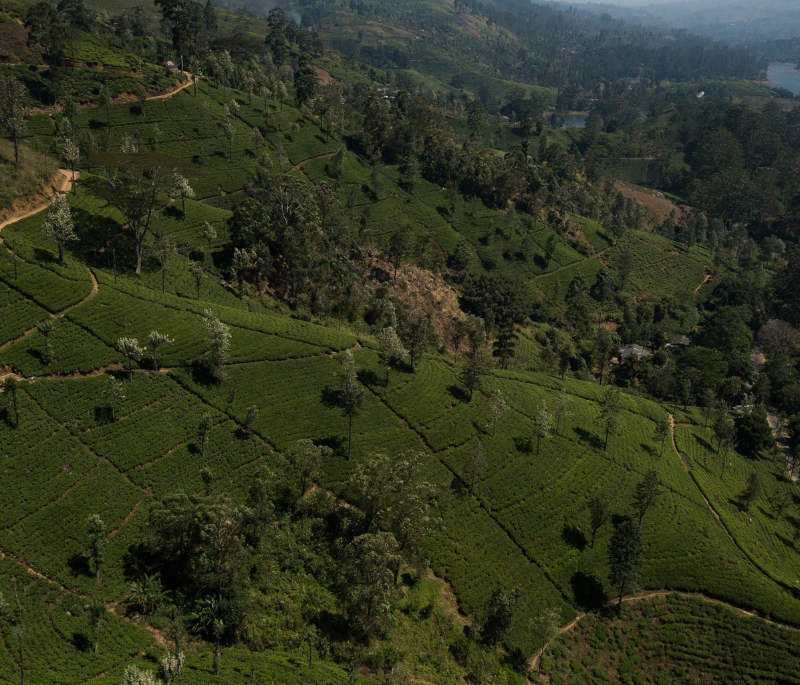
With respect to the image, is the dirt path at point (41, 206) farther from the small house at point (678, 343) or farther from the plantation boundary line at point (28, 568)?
the small house at point (678, 343)

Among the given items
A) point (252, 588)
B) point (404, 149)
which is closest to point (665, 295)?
point (404, 149)

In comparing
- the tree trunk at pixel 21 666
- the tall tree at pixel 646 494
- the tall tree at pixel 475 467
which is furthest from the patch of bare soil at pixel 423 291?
the tree trunk at pixel 21 666

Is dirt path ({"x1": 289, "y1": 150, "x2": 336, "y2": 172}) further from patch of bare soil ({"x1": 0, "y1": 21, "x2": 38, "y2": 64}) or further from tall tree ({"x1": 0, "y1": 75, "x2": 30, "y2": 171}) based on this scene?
patch of bare soil ({"x1": 0, "y1": 21, "x2": 38, "y2": 64})

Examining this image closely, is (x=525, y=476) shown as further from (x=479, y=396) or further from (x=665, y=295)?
(x=665, y=295)

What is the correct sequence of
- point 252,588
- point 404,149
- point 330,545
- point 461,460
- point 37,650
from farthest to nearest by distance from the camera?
point 404,149 → point 461,460 → point 330,545 → point 252,588 → point 37,650

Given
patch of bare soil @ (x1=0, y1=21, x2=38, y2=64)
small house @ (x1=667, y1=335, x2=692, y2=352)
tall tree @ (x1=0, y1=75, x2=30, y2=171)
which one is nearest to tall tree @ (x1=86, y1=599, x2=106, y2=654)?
tall tree @ (x1=0, y1=75, x2=30, y2=171)

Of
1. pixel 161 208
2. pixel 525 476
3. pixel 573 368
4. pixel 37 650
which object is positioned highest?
pixel 161 208
